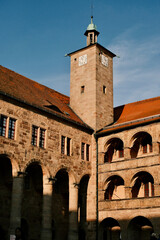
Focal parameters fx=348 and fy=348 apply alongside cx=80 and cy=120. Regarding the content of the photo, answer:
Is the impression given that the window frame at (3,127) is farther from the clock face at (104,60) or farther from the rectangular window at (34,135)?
the clock face at (104,60)

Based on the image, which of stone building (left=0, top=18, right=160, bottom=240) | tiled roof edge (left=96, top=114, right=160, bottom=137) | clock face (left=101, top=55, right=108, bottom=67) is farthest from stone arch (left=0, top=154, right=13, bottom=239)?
clock face (left=101, top=55, right=108, bottom=67)

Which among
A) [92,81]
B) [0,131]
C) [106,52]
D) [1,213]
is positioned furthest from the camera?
[106,52]

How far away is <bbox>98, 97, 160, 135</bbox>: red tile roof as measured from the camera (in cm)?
2813

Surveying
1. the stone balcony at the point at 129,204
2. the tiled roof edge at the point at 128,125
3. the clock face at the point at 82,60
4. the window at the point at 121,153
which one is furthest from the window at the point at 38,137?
the clock face at the point at 82,60

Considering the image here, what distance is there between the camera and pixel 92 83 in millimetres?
32625

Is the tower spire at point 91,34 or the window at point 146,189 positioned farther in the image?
the tower spire at point 91,34

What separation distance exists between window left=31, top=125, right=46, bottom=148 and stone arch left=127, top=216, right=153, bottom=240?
356 inches

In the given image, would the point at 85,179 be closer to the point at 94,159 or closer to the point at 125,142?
the point at 94,159

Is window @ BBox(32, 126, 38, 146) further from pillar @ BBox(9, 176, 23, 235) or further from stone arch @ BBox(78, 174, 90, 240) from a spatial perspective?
stone arch @ BBox(78, 174, 90, 240)

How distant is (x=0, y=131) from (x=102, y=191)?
10465 millimetres

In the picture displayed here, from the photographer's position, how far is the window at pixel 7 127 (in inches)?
915

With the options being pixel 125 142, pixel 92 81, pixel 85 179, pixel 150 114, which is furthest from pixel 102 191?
pixel 92 81

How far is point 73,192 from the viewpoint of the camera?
2806cm

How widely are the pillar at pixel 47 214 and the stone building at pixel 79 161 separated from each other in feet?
0.22
